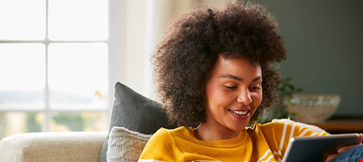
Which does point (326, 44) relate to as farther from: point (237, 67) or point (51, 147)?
point (51, 147)

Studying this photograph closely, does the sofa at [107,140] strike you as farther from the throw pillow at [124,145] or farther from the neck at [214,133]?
the neck at [214,133]

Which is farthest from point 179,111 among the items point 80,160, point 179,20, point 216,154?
point 80,160

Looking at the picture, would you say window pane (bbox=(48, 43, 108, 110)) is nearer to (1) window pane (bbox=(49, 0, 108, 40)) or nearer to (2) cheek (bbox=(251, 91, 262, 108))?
(1) window pane (bbox=(49, 0, 108, 40))

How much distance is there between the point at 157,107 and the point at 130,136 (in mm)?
189

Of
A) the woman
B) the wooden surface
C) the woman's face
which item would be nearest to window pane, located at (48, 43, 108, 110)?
the wooden surface

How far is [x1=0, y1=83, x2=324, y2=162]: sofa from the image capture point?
4.75 ft

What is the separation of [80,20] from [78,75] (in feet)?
1.27

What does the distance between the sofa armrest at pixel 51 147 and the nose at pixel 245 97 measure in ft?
2.13

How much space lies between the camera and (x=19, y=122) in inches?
118

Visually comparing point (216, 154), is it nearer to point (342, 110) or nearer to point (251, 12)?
point (251, 12)

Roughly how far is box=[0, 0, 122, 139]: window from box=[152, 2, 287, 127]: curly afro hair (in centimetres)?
166

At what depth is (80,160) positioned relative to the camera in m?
1.56

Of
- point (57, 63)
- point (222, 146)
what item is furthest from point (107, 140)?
point (57, 63)

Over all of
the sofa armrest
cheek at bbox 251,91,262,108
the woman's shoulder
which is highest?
cheek at bbox 251,91,262,108
